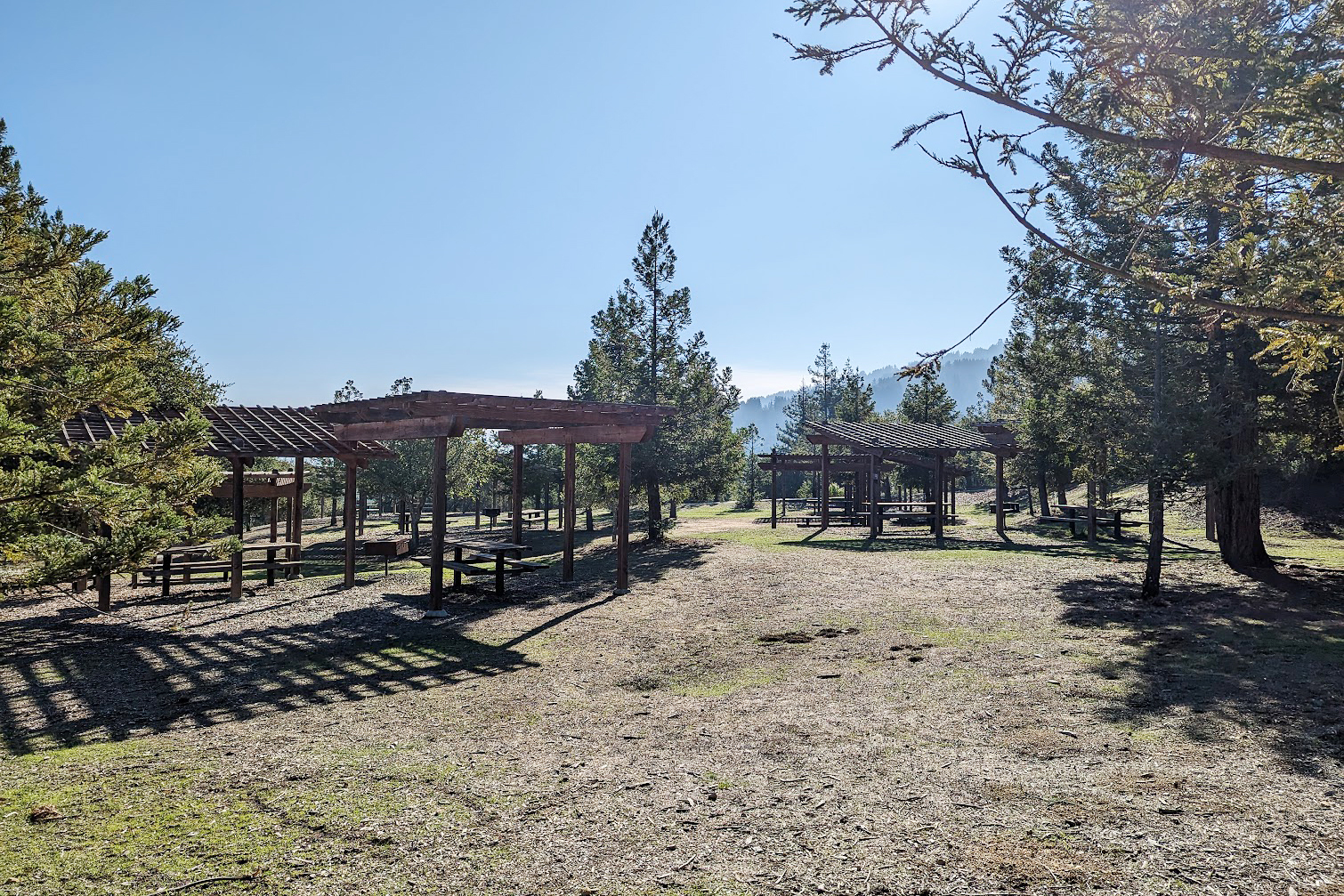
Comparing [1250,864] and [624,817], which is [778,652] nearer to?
[624,817]

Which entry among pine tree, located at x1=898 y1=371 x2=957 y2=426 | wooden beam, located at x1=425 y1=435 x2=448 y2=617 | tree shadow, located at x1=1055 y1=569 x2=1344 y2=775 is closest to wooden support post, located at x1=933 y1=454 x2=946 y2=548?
tree shadow, located at x1=1055 y1=569 x2=1344 y2=775

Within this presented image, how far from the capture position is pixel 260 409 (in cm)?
1575

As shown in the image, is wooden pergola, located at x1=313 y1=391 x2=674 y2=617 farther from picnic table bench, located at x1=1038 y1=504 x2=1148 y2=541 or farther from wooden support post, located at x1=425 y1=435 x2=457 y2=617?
picnic table bench, located at x1=1038 y1=504 x2=1148 y2=541

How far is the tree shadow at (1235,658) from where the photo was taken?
601 centimetres

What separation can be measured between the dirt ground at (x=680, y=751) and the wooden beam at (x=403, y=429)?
287cm

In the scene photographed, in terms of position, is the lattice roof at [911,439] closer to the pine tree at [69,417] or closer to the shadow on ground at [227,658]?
the shadow on ground at [227,658]

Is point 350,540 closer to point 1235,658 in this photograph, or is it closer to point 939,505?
point 1235,658

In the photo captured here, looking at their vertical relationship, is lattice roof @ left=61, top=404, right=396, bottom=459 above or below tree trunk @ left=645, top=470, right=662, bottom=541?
above

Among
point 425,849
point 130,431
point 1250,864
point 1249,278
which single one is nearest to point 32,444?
point 130,431

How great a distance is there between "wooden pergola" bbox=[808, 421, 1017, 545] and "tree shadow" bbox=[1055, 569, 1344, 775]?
1053 centimetres

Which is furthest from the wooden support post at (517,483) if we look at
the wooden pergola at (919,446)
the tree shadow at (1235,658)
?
the wooden pergola at (919,446)

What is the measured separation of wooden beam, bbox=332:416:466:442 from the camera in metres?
11.3

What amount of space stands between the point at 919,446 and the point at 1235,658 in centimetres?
1723

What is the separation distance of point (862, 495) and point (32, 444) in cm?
3410
